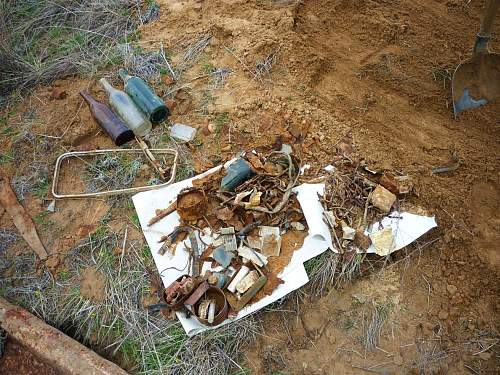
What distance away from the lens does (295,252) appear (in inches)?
106

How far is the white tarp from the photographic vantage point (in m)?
2.56

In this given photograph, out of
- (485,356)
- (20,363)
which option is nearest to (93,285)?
(20,363)

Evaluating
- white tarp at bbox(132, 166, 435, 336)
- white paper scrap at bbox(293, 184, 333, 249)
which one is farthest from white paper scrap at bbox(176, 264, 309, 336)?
white paper scrap at bbox(293, 184, 333, 249)

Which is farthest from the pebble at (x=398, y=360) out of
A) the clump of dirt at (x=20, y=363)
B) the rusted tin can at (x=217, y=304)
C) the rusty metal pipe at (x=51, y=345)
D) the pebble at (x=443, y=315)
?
the clump of dirt at (x=20, y=363)

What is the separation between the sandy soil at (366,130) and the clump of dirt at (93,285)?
0.29m

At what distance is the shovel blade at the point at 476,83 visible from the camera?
3.19 metres

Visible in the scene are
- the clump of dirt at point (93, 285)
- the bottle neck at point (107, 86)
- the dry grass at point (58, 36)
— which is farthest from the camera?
the dry grass at point (58, 36)

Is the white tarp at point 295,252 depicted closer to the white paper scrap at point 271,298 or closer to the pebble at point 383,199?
the white paper scrap at point 271,298

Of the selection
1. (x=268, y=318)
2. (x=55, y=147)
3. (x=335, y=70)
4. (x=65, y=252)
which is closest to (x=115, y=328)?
(x=65, y=252)

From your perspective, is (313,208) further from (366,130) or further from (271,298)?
(366,130)

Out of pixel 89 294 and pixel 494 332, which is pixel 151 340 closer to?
pixel 89 294

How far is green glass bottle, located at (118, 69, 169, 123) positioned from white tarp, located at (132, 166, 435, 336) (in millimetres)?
666

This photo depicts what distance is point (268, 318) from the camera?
259 cm

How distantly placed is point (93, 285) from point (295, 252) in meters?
1.32
